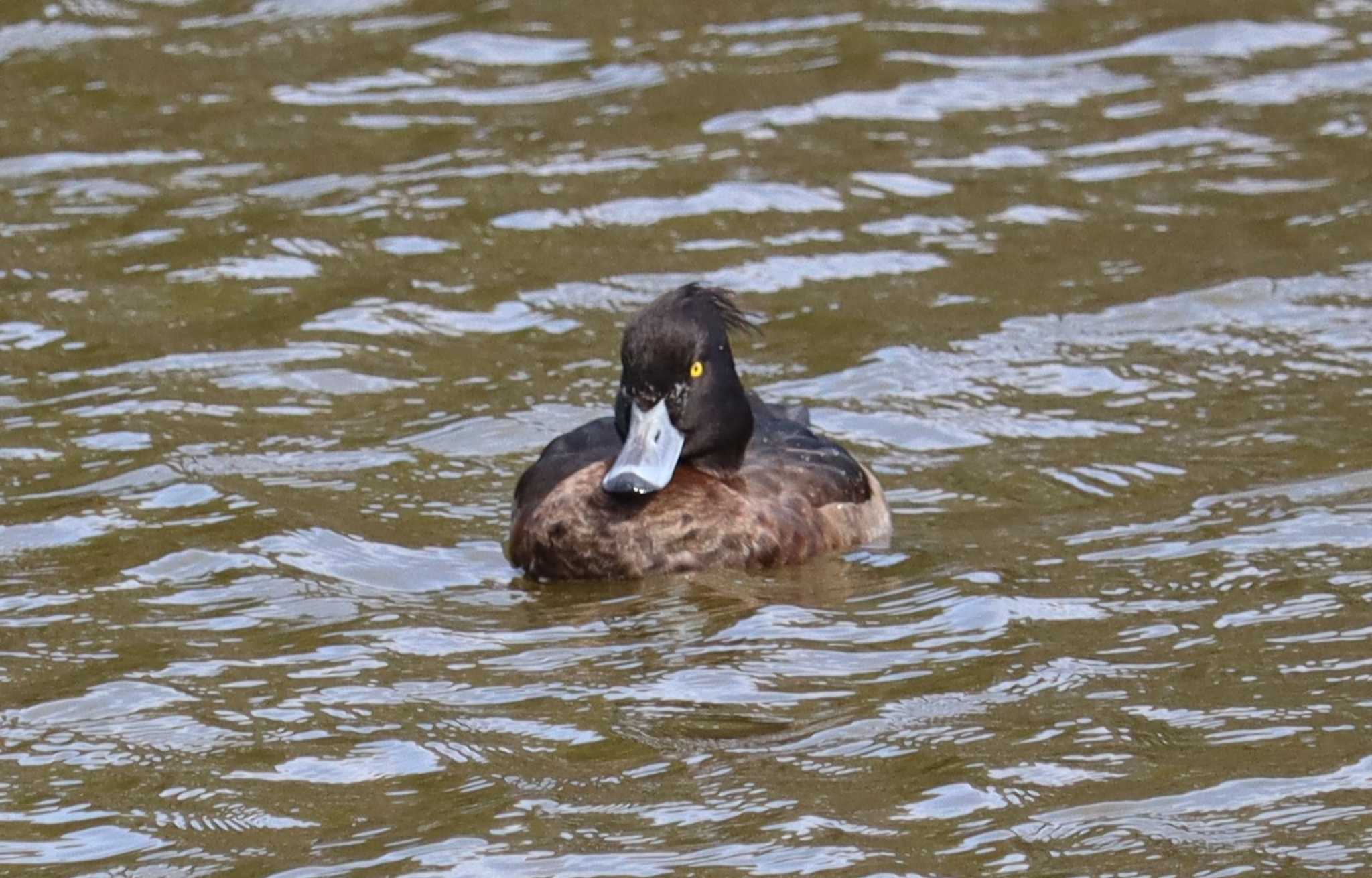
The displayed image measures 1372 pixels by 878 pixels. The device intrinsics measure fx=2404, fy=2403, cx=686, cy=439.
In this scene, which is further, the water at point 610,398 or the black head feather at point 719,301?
the black head feather at point 719,301

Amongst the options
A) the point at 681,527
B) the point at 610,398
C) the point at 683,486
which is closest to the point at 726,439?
the point at 683,486

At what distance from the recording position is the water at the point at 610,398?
18.6 feet

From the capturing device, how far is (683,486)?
26.6ft

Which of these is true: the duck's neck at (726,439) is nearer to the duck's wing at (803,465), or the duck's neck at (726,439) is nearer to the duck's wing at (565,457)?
the duck's wing at (803,465)

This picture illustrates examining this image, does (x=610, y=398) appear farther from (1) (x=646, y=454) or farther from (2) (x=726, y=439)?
(1) (x=646, y=454)

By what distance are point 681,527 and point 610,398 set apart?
1865 mm

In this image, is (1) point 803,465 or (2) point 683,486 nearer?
(2) point 683,486

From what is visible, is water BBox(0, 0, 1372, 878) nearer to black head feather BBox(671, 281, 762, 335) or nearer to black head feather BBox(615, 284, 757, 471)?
black head feather BBox(615, 284, 757, 471)

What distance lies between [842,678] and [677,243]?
16.4 feet

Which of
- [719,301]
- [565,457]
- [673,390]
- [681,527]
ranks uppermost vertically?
[719,301]

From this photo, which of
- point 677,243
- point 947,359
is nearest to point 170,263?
point 677,243

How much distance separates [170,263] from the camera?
11.0m

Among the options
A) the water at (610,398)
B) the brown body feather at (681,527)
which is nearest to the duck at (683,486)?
the brown body feather at (681,527)

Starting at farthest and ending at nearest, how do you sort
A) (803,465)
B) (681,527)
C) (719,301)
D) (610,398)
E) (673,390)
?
(610,398), (803,465), (719,301), (673,390), (681,527)
